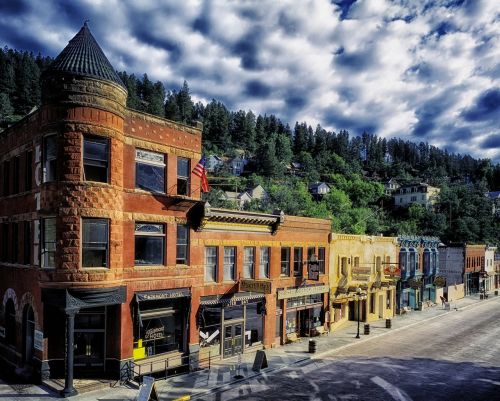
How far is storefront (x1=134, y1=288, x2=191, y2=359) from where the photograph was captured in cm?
2097

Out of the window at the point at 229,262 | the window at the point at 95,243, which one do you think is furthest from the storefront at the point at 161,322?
the window at the point at 229,262

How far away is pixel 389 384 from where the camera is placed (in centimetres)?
2188

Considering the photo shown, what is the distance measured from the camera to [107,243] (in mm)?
19609

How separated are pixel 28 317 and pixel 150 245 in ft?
25.7

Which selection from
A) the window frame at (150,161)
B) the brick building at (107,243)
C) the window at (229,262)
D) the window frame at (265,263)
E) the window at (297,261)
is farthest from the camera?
the window at (297,261)

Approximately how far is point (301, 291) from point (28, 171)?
2008 cm

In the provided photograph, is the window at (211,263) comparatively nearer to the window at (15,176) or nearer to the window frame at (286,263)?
the window frame at (286,263)

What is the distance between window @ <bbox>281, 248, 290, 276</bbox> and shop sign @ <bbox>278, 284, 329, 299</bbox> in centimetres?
135

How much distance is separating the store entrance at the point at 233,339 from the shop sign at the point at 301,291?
4.22 m

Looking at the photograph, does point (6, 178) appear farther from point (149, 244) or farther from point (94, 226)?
point (149, 244)

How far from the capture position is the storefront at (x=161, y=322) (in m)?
21.0

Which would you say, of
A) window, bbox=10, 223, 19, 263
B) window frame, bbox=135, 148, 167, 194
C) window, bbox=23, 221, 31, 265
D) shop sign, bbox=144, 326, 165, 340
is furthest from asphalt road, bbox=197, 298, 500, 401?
window, bbox=10, 223, 19, 263

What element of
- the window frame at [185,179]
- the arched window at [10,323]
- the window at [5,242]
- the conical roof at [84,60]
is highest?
the conical roof at [84,60]

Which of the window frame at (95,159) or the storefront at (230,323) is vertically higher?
the window frame at (95,159)
